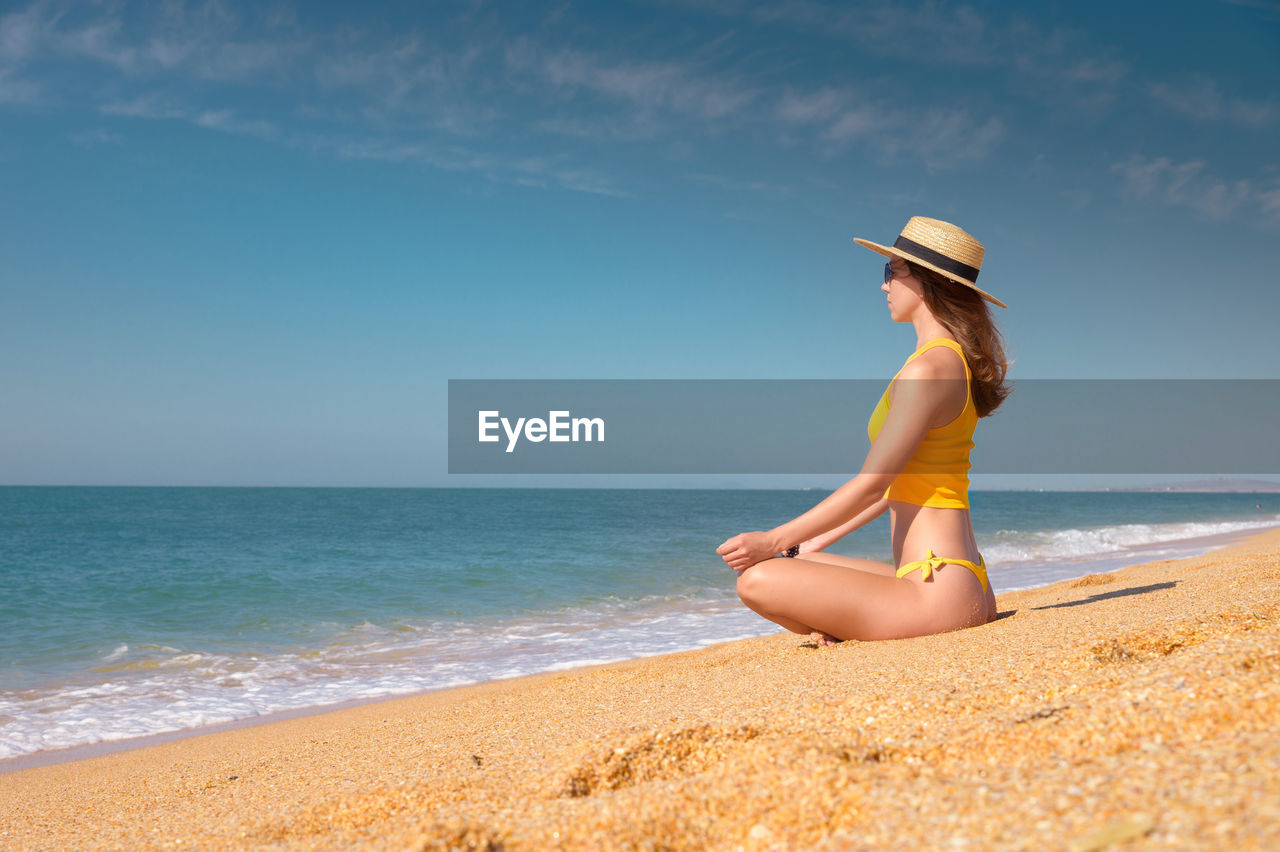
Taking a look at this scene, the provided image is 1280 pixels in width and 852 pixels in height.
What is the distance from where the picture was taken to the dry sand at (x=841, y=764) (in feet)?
3.69

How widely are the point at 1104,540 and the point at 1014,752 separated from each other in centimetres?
2235

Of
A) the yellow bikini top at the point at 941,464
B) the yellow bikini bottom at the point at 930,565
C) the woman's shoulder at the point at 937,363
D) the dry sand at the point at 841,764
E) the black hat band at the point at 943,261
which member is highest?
the black hat band at the point at 943,261

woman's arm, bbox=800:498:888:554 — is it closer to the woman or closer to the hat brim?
the woman

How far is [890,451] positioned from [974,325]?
74cm

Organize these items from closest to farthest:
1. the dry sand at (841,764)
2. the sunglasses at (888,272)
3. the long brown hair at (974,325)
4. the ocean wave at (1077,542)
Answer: the dry sand at (841,764) < the long brown hair at (974,325) < the sunglasses at (888,272) < the ocean wave at (1077,542)

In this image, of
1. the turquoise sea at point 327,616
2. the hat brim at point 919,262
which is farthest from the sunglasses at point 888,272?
the turquoise sea at point 327,616

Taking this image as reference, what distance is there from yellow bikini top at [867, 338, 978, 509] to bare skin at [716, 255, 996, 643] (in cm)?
4

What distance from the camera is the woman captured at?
2.87 meters

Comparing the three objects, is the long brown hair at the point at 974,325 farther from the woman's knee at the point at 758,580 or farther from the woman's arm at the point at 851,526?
the woman's knee at the point at 758,580

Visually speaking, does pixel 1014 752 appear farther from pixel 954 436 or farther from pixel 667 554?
pixel 667 554

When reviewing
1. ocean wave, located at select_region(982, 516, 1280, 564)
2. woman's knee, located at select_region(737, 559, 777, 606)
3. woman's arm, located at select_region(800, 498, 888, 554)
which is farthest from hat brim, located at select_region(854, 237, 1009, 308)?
ocean wave, located at select_region(982, 516, 1280, 564)

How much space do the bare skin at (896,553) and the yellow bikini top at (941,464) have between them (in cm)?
4

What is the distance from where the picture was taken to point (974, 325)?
123 inches

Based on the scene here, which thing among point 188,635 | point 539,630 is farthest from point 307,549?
point 539,630
